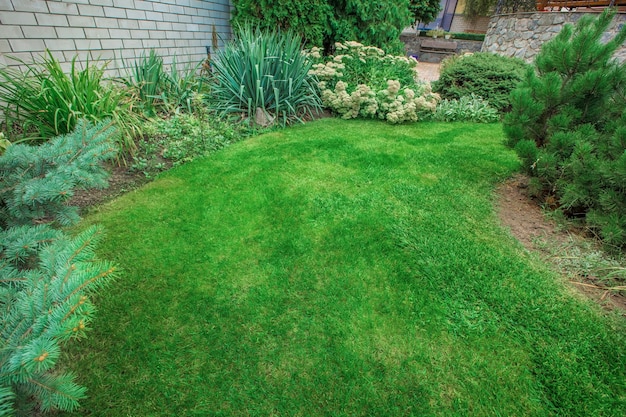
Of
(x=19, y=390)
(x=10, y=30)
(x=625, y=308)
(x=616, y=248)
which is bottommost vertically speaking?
(x=625, y=308)

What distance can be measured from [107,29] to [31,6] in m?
0.85

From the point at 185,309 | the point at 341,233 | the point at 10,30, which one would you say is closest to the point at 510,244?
the point at 341,233

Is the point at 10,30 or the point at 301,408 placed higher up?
the point at 10,30

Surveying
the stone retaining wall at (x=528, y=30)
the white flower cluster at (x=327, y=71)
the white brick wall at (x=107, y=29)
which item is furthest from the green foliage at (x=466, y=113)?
the white brick wall at (x=107, y=29)

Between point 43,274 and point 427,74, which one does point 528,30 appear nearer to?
point 427,74

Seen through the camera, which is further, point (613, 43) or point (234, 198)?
point (234, 198)

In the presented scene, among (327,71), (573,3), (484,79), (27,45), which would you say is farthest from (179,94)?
(573,3)

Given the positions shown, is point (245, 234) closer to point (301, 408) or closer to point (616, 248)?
point (301, 408)

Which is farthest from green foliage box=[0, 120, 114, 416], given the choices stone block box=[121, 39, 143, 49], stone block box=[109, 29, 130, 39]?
stone block box=[121, 39, 143, 49]

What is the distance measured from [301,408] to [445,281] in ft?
3.43

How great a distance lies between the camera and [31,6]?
2.87 m

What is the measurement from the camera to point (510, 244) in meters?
1.94

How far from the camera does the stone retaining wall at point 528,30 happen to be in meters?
6.32

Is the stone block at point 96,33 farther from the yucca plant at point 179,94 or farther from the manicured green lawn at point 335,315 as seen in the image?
the manicured green lawn at point 335,315
